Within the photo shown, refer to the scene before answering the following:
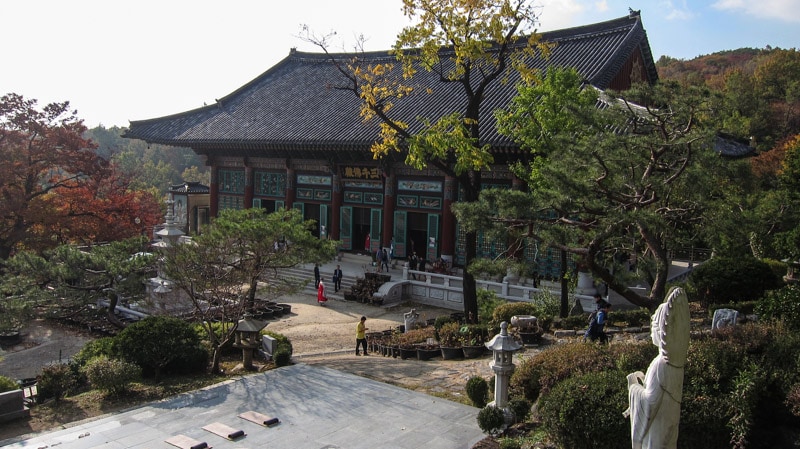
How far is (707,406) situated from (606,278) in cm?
345

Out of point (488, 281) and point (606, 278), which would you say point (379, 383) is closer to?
point (606, 278)

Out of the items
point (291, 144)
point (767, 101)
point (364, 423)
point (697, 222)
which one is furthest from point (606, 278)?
point (767, 101)

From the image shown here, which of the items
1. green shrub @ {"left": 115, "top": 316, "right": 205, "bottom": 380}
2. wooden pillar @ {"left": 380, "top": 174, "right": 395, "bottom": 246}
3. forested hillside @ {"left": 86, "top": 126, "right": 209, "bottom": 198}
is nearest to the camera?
green shrub @ {"left": 115, "top": 316, "right": 205, "bottom": 380}

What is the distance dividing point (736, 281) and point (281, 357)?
491 inches

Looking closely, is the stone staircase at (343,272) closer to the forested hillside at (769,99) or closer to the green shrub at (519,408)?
the green shrub at (519,408)

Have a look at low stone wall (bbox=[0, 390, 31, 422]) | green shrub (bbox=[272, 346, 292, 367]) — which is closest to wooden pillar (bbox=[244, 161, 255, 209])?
green shrub (bbox=[272, 346, 292, 367])

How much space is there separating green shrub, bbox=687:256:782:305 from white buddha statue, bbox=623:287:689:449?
12.9 m

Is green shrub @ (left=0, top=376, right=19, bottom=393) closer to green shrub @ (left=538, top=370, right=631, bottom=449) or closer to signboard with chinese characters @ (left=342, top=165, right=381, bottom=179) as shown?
green shrub @ (left=538, top=370, right=631, bottom=449)

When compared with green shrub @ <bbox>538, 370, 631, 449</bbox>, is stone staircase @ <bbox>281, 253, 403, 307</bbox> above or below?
below

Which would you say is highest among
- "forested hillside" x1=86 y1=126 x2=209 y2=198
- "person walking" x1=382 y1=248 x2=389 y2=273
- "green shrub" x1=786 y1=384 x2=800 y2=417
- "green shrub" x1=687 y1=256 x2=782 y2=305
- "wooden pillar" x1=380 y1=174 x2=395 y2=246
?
"forested hillside" x1=86 y1=126 x2=209 y2=198

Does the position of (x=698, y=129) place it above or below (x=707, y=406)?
above

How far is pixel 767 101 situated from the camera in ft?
162

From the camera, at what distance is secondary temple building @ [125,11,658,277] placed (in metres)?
27.1

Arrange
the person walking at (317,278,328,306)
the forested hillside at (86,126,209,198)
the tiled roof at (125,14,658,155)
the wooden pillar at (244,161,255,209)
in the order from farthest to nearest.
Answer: the forested hillside at (86,126,209,198) → the wooden pillar at (244,161,255,209) → the tiled roof at (125,14,658,155) → the person walking at (317,278,328,306)
